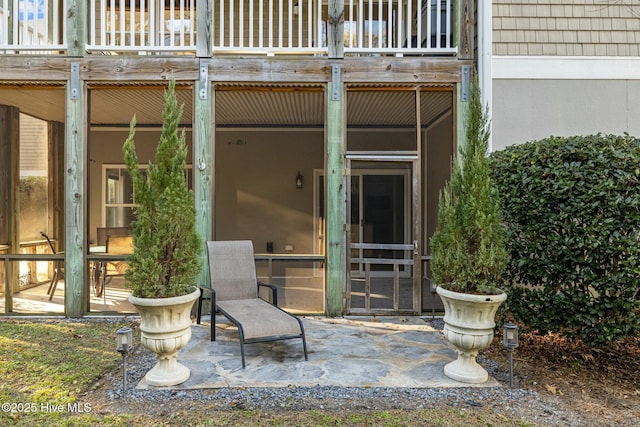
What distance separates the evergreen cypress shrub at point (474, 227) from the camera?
302cm

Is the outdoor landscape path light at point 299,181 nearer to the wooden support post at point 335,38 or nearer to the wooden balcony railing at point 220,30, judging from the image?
the wooden balcony railing at point 220,30

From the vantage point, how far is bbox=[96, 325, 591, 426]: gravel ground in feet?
8.90

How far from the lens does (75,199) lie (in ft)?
15.4

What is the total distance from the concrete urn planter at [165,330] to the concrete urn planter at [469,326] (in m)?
1.98

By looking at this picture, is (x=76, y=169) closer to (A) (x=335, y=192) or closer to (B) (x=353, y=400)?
(A) (x=335, y=192)

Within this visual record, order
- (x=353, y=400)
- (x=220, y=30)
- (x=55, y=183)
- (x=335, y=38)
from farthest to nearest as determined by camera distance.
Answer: (x=55, y=183), (x=220, y=30), (x=335, y=38), (x=353, y=400)

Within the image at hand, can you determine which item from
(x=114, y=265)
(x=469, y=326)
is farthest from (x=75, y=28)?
(x=469, y=326)

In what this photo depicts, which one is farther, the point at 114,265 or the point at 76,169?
the point at 114,265

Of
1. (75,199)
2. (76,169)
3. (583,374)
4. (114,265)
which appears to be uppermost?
(76,169)

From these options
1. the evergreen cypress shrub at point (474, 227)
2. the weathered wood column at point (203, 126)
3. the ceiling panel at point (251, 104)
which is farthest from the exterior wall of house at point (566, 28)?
the weathered wood column at point (203, 126)

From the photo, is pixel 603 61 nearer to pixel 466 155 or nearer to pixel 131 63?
pixel 466 155

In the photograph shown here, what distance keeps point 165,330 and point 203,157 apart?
92.5 inches

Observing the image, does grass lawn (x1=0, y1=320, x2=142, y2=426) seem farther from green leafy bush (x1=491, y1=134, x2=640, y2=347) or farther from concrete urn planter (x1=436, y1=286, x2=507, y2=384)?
green leafy bush (x1=491, y1=134, x2=640, y2=347)

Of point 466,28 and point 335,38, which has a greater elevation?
point 466,28
